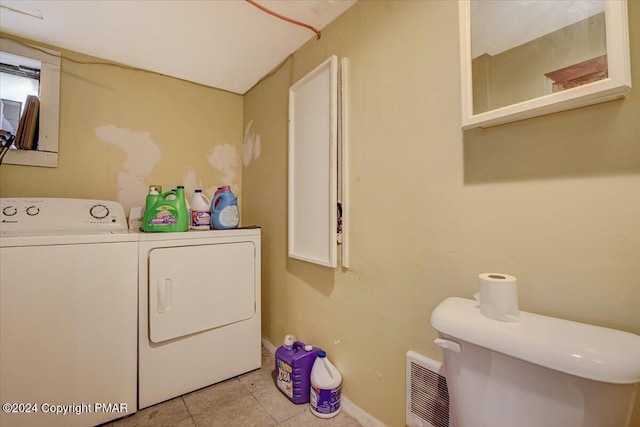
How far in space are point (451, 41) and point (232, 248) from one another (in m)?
1.56

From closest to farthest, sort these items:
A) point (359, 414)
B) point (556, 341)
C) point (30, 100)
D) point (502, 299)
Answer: point (556, 341) → point (502, 299) → point (359, 414) → point (30, 100)

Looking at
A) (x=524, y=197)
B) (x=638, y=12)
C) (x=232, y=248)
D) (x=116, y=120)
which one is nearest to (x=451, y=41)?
(x=638, y=12)

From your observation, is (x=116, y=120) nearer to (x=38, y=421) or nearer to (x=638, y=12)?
(x=38, y=421)

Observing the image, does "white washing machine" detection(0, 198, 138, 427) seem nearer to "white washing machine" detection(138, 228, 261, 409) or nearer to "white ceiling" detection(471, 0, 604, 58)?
"white washing machine" detection(138, 228, 261, 409)

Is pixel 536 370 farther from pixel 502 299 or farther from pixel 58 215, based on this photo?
pixel 58 215

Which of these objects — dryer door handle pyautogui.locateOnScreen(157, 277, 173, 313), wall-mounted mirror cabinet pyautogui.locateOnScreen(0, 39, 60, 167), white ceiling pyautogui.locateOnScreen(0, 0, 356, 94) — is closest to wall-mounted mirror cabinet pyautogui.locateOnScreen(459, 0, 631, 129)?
white ceiling pyautogui.locateOnScreen(0, 0, 356, 94)

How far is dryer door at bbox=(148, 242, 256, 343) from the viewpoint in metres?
1.53

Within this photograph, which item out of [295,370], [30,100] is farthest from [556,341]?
[30,100]

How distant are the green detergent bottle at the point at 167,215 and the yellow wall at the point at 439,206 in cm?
79

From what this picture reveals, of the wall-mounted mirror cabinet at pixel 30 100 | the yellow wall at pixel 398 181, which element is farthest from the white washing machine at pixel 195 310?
the wall-mounted mirror cabinet at pixel 30 100

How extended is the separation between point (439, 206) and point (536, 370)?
1.90 ft

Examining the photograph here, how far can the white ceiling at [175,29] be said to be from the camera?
4.81 feet

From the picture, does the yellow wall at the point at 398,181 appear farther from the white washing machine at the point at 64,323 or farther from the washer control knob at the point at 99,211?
the white washing machine at the point at 64,323

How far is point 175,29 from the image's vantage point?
1653mm
